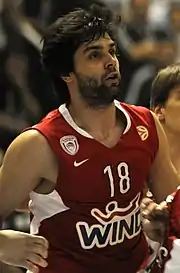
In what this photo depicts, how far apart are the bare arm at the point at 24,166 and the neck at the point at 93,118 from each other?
12cm

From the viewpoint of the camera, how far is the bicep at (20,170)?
6.02 ft

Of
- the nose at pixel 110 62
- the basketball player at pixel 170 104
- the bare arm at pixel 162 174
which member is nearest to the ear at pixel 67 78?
the nose at pixel 110 62

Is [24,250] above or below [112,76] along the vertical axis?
below

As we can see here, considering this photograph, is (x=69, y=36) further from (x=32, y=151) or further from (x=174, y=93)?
(x=174, y=93)

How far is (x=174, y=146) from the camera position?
2.20 metres

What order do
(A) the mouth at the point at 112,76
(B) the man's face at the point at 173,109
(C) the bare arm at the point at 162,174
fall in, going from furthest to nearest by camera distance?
(B) the man's face at the point at 173,109, (C) the bare arm at the point at 162,174, (A) the mouth at the point at 112,76

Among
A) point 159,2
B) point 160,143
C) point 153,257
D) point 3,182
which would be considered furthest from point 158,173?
point 159,2

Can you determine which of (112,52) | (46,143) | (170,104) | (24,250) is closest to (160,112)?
(170,104)

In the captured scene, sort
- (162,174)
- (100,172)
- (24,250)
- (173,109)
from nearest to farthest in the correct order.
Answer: (24,250), (100,172), (162,174), (173,109)

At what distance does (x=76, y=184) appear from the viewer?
1.84 meters

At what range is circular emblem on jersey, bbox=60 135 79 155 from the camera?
6.04 feet

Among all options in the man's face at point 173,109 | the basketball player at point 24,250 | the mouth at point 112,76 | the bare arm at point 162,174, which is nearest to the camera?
the basketball player at point 24,250

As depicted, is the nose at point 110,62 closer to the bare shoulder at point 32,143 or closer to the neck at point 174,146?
the bare shoulder at point 32,143

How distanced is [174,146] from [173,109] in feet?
0.35
